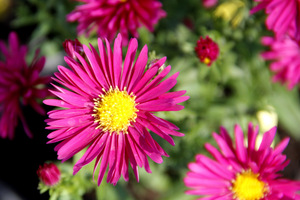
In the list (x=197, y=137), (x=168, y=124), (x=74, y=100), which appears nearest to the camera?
(x=168, y=124)

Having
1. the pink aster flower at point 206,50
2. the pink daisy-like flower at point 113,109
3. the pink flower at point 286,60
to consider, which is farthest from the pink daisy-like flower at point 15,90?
the pink flower at point 286,60

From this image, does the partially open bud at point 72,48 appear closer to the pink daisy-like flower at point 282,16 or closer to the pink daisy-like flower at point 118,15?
the pink daisy-like flower at point 118,15

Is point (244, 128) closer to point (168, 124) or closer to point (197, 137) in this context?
point (197, 137)

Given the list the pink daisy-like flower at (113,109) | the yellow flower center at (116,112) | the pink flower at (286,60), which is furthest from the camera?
the pink flower at (286,60)

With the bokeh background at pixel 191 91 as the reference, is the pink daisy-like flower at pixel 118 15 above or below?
above

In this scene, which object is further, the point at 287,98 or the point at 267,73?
the point at 287,98

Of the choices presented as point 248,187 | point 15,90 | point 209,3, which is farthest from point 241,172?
point 15,90

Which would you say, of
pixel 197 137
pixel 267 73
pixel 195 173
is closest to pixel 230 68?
pixel 267 73
